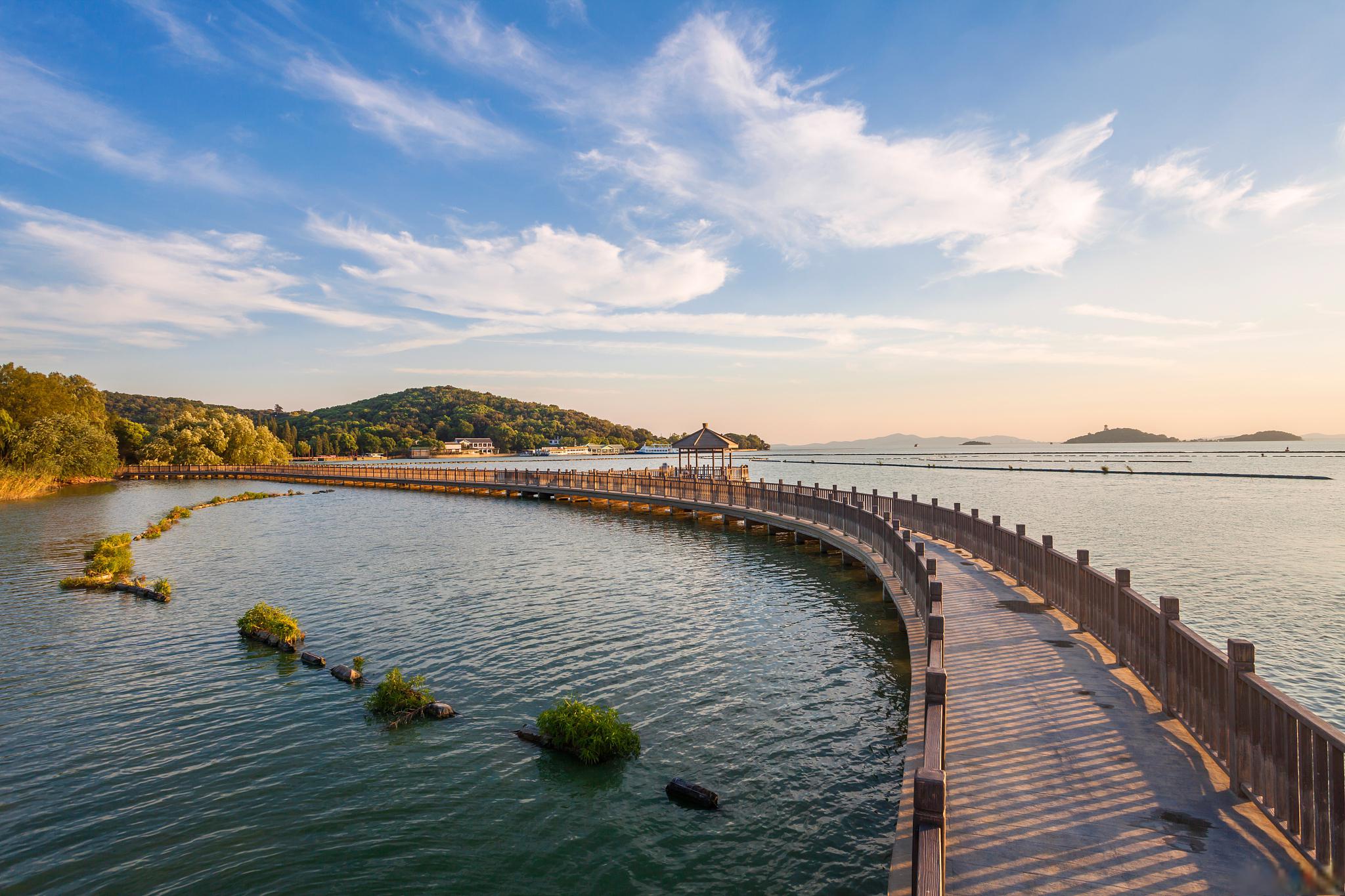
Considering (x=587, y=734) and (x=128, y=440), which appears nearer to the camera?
(x=587, y=734)

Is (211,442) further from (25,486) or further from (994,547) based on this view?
(994,547)

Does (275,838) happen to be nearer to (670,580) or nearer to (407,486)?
(670,580)

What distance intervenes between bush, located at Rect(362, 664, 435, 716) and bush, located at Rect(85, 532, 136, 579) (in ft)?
56.4

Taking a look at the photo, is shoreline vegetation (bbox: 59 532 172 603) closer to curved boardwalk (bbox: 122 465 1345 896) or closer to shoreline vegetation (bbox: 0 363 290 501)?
curved boardwalk (bbox: 122 465 1345 896)

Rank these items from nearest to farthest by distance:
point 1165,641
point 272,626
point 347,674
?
1. point 1165,641
2. point 347,674
3. point 272,626

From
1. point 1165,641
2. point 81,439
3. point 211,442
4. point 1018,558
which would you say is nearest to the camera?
point 1165,641

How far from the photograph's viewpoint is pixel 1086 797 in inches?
233

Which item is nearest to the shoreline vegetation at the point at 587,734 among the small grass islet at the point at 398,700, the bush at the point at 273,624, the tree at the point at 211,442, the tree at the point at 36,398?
the small grass islet at the point at 398,700

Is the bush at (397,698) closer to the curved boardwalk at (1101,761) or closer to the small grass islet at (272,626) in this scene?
the small grass islet at (272,626)

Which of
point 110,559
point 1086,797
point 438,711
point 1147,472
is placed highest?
point 1147,472

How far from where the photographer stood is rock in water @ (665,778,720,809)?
8.08 meters

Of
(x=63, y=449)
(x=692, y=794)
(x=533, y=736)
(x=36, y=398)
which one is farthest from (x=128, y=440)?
(x=692, y=794)

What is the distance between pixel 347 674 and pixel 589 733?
5960mm

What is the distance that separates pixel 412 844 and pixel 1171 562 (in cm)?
2691
